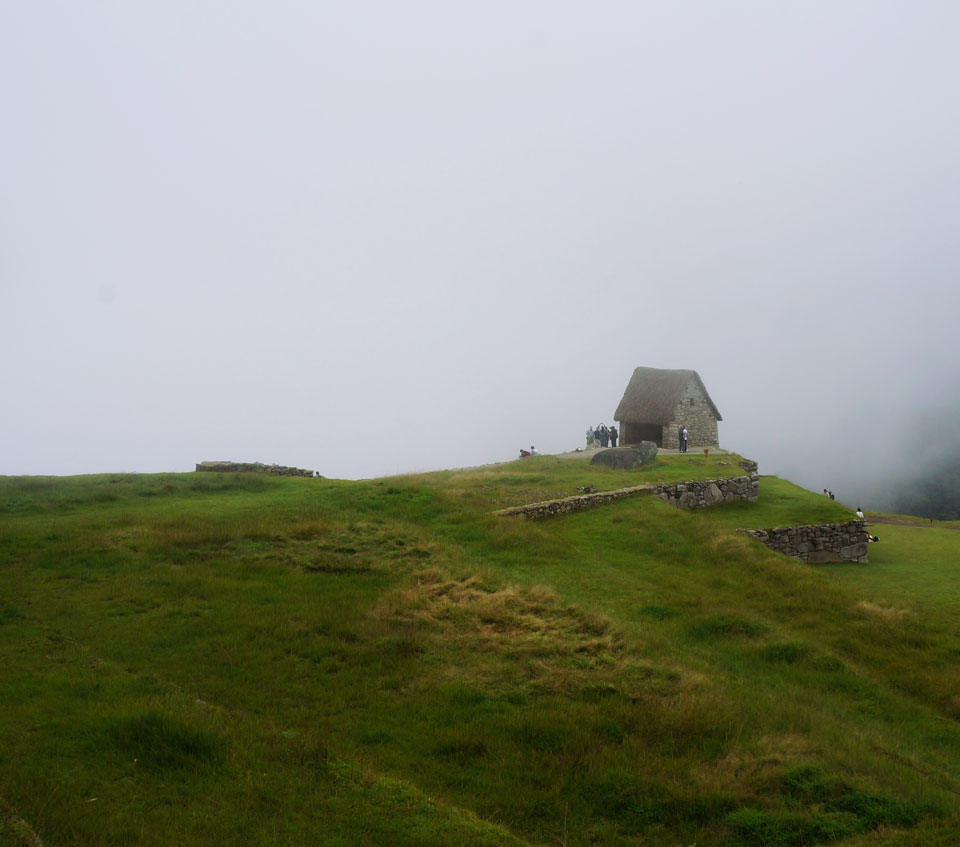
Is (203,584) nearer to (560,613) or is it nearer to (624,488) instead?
(560,613)

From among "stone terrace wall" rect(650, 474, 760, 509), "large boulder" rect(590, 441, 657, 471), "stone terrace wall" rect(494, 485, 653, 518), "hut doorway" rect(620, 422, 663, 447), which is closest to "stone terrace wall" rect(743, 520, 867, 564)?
"stone terrace wall" rect(650, 474, 760, 509)

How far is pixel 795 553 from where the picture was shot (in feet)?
87.9

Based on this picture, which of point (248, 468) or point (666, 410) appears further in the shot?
point (666, 410)

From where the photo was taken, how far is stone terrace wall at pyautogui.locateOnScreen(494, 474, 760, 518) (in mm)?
24281

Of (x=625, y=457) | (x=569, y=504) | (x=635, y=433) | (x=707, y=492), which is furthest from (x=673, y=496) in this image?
(x=635, y=433)

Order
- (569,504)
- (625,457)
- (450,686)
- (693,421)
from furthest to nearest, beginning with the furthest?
1. (693,421)
2. (625,457)
3. (569,504)
4. (450,686)

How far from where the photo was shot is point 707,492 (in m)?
30.7

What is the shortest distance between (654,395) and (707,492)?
64.2 feet

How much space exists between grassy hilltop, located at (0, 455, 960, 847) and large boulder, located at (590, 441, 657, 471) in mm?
14537

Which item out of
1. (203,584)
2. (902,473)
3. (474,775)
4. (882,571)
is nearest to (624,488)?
(882,571)

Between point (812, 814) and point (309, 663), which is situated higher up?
point (309, 663)

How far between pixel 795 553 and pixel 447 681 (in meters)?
19.4

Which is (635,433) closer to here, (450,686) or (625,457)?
(625,457)

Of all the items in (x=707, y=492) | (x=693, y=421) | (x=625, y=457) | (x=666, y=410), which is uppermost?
(x=666, y=410)
